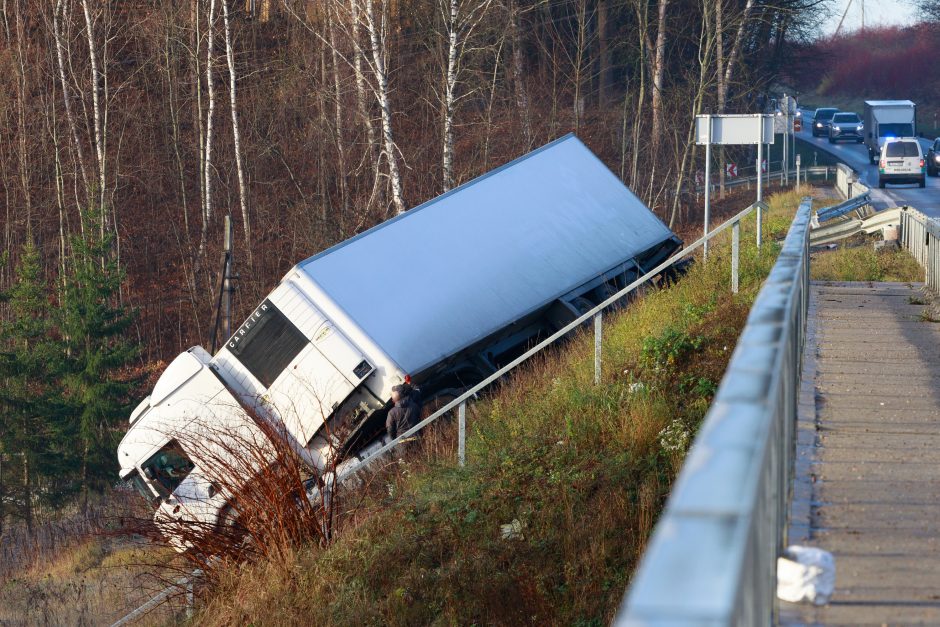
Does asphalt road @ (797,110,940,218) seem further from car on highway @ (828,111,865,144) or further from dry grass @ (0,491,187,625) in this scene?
dry grass @ (0,491,187,625)

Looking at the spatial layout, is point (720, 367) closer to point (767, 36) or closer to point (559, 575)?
point (559, 575)

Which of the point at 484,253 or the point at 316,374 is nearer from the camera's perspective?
the point at 316,374

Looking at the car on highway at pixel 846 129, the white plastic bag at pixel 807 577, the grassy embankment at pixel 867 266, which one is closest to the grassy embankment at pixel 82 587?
the white plastic bag at pixel 807 577

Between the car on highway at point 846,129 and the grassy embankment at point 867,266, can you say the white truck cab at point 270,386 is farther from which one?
the car on highway at point 846,129

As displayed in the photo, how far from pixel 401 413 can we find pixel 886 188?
30366 millimetres

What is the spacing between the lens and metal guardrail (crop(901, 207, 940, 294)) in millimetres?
13023

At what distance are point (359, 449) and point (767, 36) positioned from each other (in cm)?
4364

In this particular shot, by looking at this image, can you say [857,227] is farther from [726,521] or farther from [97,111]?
[97,111]

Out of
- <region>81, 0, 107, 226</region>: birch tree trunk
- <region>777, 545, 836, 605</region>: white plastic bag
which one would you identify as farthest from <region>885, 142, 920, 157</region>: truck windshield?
<region>777, 545, 836, 605</region>: white plastic bag

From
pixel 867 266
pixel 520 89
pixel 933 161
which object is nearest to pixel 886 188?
pixel 933 161

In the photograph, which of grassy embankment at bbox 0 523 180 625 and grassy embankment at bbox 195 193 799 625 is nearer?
grassy embankment at bbox 195 193 799 625

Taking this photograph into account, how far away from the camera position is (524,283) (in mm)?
16938

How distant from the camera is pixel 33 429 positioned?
87.0 feet

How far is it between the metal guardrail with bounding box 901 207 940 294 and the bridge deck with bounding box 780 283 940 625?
269 cm
